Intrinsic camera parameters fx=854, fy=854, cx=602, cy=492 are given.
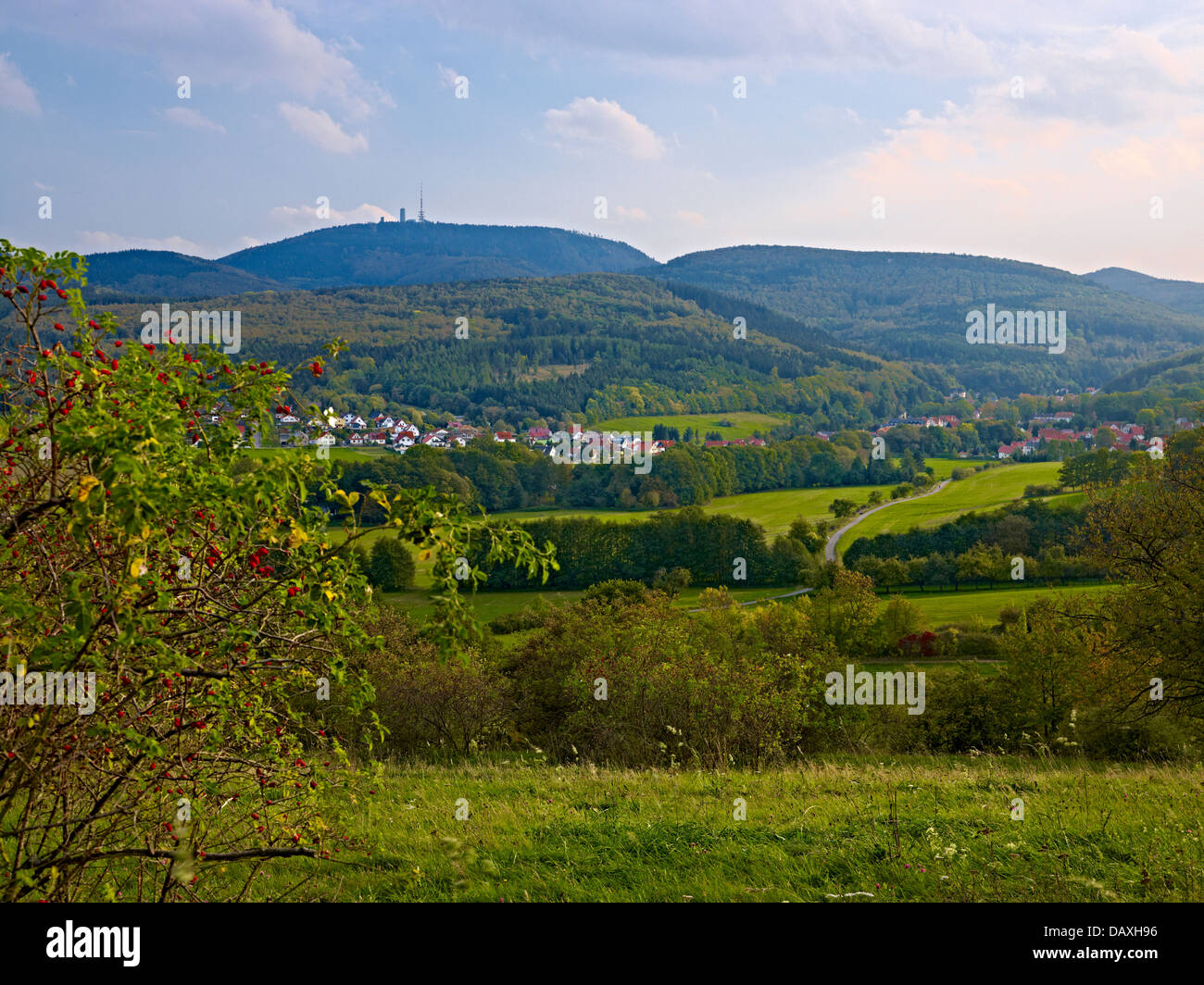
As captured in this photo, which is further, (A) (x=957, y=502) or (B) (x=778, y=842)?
(A) (x=957, y=502)

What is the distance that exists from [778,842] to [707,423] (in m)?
134

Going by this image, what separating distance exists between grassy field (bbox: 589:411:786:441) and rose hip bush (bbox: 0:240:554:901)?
4711 inches

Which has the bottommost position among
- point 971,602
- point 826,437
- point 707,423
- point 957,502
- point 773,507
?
point 971,602

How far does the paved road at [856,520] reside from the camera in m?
71.1

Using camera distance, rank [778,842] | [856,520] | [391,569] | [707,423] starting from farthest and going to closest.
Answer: [707,423], [856,520], [391,569], [778,842]

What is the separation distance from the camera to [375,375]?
134 m

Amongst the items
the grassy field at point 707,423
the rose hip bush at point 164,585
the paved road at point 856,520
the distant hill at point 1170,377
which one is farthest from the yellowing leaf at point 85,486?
the distant hill at point 1170,377

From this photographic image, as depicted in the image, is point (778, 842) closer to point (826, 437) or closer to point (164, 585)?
point (164, 585)

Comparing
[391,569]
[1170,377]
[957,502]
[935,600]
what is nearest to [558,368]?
[957,502]


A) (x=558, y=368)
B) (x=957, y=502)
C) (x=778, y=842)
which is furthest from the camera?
(x=558, y=368)

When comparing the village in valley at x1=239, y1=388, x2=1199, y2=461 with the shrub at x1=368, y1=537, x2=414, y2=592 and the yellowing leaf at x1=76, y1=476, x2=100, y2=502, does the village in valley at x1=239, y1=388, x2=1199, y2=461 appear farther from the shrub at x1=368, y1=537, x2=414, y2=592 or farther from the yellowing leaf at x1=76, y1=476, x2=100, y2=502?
the yellowing leaf at x1=76, y1=476, x2=100, y2=502

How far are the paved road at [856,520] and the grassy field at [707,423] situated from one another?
3695 centimetres

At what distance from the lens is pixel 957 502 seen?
83.6 m
